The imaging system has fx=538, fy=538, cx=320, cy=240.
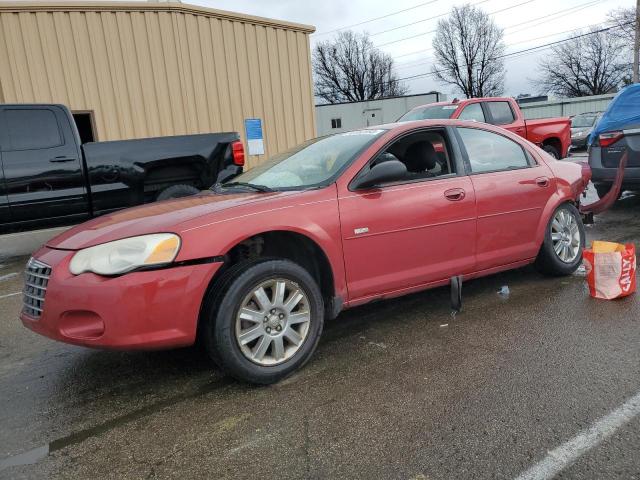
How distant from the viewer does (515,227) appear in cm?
431

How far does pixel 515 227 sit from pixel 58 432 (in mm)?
3473

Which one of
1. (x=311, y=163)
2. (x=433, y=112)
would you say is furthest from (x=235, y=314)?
(x=433, y=112)

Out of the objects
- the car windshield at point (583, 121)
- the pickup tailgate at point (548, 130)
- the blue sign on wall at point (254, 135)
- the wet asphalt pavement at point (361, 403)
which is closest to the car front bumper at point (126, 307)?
the wet asphalt pavement at point (361, 403)

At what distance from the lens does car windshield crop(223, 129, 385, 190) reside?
370cm

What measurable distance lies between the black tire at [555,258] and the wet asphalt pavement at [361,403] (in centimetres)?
59

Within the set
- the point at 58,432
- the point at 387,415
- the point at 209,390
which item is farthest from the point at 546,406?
the point at 58,432

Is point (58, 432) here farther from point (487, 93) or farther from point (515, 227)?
point (487, 93)

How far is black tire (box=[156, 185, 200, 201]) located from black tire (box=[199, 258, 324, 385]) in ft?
13.6

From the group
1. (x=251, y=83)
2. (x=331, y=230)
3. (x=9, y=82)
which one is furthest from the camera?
(x=251, y=83)

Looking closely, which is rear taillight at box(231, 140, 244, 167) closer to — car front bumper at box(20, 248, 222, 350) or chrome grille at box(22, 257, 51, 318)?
chrome grille at box(22, 257, 51, 318)

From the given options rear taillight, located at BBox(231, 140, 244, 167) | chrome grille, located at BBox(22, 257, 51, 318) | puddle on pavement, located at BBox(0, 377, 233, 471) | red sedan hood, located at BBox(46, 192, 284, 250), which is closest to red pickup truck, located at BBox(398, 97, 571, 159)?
rear taillight, located at BBox(231, 140, 244, 167)

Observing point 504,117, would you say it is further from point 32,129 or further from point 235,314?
point 235,314

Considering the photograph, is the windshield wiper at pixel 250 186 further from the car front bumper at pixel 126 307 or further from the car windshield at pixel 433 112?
the car windshield at pixel 433 112

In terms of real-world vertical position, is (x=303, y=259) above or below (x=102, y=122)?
below
